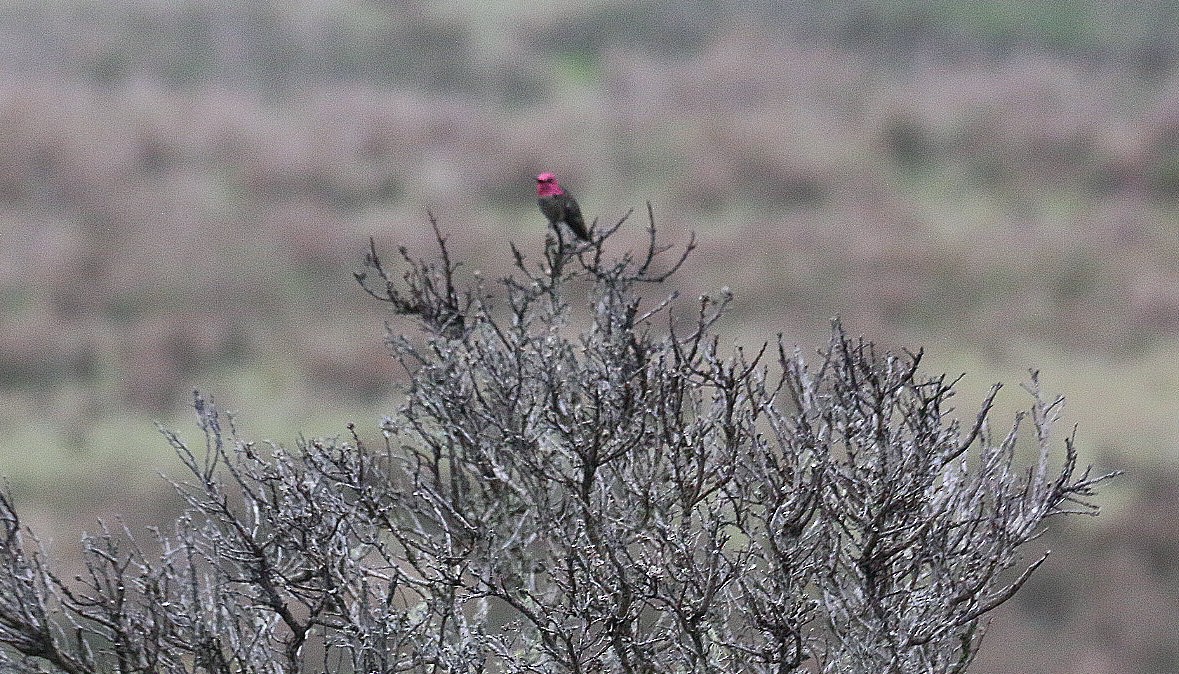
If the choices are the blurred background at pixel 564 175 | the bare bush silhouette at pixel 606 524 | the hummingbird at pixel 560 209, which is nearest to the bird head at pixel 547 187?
the hummingbird at pixel 560 209

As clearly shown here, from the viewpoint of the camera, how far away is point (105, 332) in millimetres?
39250

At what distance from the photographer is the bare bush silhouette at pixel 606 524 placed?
22.4 feet

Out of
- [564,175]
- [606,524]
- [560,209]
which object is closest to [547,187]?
[560,209]

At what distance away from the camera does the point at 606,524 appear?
7.11 metres

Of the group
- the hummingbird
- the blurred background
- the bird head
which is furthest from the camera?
the blurred background

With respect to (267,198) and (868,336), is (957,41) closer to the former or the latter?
(868,336)

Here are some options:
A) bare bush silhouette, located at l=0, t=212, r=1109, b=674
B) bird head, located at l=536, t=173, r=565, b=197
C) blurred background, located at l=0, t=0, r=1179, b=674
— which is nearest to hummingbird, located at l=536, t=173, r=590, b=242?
bird head, located at l=536, t=173, r=565, b=197

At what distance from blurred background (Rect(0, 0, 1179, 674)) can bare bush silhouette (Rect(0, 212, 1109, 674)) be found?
2678 cm

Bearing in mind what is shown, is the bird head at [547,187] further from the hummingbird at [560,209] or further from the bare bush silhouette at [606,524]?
the bare bush silhouette at [606,524]

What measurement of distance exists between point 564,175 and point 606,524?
3766 centimetres

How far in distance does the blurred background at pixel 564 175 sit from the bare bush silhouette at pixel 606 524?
26.8 m

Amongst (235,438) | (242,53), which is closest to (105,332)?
(242,53)

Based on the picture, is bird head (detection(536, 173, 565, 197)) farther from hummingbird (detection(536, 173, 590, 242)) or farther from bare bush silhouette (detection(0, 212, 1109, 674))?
bare bush silhouette (detection(0, 212, 1109, 674))

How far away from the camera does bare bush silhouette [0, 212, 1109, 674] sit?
6.82m
